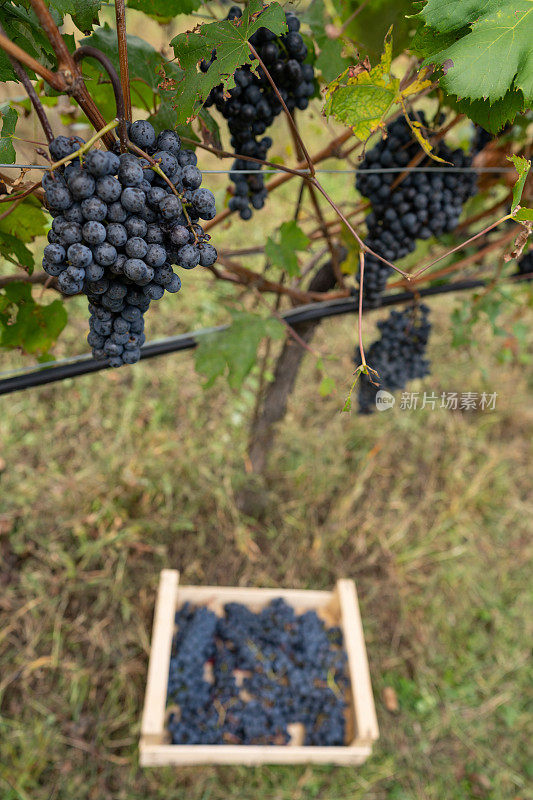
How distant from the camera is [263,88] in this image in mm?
1009

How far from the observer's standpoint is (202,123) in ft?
3.27

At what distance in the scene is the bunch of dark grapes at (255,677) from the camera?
189 cm

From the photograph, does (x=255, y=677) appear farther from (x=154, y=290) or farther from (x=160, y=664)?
(x=154, y=290)

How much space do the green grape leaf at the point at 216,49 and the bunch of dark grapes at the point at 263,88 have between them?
0.07 metres

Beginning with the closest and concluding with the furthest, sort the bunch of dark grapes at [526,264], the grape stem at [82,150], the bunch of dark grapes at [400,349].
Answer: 1. the grape stem at [82,150]
2. the bunch of dark grapes at [400,349]
3. the bunch of dark grapes at [526,264]

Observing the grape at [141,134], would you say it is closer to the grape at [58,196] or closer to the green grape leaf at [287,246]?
the grape at [58,196]

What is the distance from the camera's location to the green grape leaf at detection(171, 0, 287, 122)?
2.60 feet

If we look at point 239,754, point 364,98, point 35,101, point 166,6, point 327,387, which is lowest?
point 239,754

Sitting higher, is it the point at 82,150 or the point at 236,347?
the point at 82,150

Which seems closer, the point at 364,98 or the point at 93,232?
the point at 93,232

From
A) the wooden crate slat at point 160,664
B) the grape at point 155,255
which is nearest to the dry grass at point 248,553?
the wooden crate slat at point 160,664

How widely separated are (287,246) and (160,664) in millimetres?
1371

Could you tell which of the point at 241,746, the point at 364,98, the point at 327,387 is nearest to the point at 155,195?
the point at 364,98

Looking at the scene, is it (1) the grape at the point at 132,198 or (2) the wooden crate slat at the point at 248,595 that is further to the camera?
(2) the wooden crate slat at the point at 248,595
